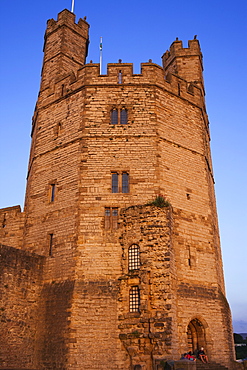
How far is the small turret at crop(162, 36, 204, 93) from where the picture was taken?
22734mm

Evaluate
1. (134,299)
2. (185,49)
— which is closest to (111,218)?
(134,299)

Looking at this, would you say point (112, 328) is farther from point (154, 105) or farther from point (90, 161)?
point (154, 105)

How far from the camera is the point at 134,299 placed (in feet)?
48.2

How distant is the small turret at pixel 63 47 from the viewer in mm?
21688

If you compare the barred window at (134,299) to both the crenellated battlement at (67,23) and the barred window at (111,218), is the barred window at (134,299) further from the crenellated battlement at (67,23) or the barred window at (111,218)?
the crenellated battlement at (67,23)

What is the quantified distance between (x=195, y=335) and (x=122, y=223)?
18.5 feet

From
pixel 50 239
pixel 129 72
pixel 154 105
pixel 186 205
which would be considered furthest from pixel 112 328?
pixel 129 72

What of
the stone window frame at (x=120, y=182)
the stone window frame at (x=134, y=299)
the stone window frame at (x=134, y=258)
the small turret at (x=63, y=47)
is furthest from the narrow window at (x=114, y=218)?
the small turret at (x=63, y=47)

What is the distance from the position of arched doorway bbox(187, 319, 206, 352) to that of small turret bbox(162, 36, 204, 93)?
13562 mm

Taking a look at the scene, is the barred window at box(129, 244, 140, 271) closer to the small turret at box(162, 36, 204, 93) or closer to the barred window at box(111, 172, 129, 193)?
the barred window at box(111, 172, 129, 193)

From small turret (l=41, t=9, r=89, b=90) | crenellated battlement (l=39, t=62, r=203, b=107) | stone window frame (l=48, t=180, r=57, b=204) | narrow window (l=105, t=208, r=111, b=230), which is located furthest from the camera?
small turret (l=41, t=9, r=89, b=90)

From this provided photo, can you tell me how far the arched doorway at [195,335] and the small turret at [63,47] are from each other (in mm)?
14375

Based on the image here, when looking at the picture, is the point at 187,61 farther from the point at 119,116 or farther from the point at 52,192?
the point at 52,192

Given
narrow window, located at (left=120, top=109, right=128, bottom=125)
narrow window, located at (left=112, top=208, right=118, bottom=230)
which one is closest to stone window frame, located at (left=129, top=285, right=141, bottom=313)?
narrow window, located at (left=112, top=208, right=118, bottom=230)
